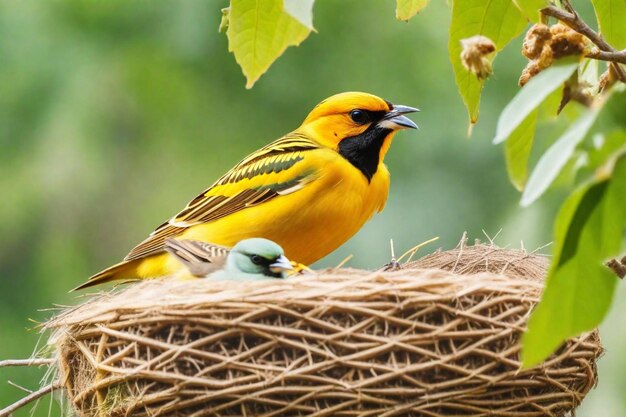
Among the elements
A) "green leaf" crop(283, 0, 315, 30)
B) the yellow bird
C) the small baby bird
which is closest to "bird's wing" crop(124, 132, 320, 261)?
the yellow bird

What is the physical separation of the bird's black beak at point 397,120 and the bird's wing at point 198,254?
0.76 m

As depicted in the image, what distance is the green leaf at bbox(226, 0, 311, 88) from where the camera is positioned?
2178mm

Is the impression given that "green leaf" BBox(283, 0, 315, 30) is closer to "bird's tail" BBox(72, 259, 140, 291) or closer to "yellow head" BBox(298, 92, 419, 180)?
"yellow head" BBox(298, 92, 419, 180)

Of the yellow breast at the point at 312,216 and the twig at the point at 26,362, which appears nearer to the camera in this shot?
the twig at the point at 26,362

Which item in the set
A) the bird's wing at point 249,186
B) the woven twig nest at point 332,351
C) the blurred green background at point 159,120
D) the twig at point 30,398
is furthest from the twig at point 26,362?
the blurred green background at point 159,120

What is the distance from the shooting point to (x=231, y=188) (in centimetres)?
371

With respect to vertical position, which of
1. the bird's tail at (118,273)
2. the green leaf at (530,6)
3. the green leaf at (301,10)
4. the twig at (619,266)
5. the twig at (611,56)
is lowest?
the twig at (619,266)

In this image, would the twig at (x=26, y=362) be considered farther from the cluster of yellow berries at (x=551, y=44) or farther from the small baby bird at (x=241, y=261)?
the cluster of yellow berries at (x=551, y=44)

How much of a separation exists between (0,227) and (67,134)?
1445mm

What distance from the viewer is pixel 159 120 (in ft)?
39.3

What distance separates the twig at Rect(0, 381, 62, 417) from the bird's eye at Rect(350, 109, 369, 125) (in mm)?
1439

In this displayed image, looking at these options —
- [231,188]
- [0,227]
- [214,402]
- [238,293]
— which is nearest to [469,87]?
[238,293]

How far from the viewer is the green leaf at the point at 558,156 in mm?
1303

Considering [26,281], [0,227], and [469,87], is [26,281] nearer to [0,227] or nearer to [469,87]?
[0,227]
